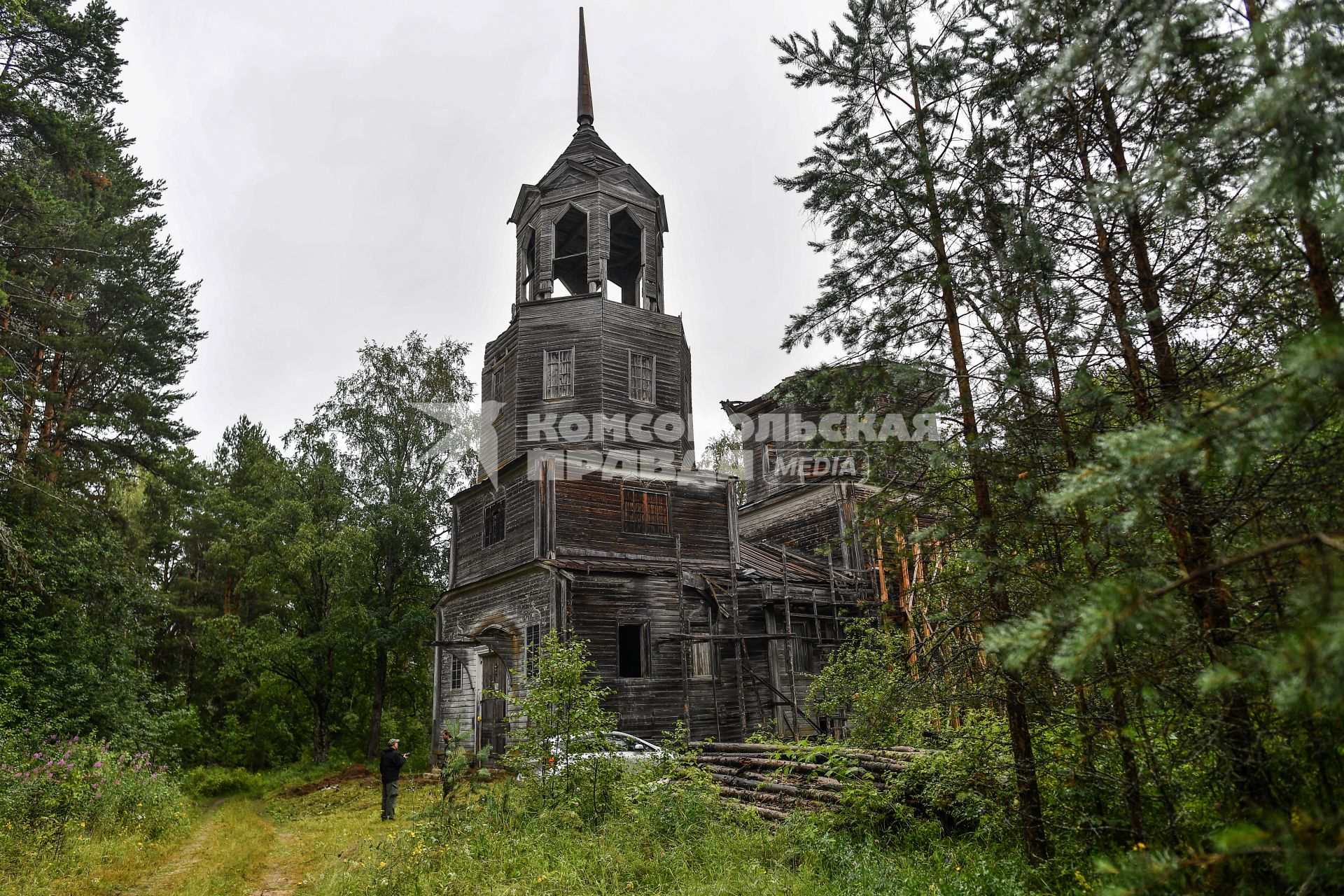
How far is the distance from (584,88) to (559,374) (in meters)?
11.0

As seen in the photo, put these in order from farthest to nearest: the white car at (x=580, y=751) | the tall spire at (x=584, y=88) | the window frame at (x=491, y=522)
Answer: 1. the tall spire at (x=584, y=88)
2. the window frame at (x=491, y=522)
3. the white car at (x=580, y=751)

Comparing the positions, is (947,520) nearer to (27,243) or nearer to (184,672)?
(27,243)

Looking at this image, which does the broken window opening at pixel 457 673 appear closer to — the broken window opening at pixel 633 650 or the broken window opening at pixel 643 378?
the broken window opening at pixel 633 650

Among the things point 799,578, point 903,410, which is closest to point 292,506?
point 799,578

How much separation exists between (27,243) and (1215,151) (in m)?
21.0

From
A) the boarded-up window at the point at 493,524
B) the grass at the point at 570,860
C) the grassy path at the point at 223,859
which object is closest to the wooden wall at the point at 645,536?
the boarded-up window at the point at 493,524

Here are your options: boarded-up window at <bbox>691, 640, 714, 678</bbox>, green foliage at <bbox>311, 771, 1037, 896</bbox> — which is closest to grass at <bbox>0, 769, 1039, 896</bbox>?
green foliage at <bbox>311, 771, 1037, 896</bbox>

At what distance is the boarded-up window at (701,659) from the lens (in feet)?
63.2

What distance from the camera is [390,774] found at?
14.0m

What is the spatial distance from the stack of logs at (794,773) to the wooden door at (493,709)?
815 cm

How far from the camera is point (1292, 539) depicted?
262cm

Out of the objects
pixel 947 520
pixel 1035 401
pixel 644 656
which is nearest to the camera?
pixel 1035 401

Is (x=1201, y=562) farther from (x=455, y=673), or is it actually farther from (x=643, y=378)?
(x=455, y=673)

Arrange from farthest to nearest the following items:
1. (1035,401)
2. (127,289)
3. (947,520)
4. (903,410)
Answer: (127,289) < (903,410) < (947,520) < (1035,401)
